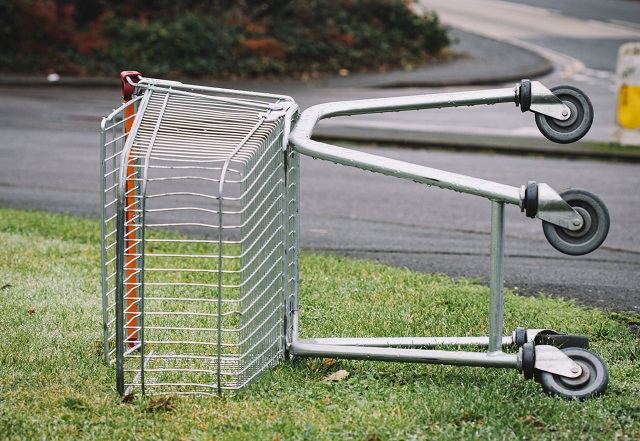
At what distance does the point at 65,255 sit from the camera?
21.3 ft

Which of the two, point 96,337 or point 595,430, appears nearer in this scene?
point 595,430

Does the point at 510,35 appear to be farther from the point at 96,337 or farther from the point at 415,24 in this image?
the point at 96,337

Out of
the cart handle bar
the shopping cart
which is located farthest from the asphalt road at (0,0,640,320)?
the cart handle bar

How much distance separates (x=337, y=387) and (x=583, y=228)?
121cm

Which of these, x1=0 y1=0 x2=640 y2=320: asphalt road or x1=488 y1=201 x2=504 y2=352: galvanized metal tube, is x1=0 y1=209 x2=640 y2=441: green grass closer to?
x1=488 y1=201 x2=504 y2=352: galvanized metal tube

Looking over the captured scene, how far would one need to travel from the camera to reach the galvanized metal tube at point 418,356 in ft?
12.7

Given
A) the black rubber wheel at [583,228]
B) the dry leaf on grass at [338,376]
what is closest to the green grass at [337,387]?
the dry leaf on grass at [338,376]

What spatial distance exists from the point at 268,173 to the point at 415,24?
20.4 m

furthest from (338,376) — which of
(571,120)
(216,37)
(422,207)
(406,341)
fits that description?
(216,37)

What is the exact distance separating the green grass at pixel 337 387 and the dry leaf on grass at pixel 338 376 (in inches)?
1.6

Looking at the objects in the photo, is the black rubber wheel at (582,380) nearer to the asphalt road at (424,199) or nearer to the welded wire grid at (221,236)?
the welded wire grid at (221,236)

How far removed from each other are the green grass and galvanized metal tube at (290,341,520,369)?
0.38 feet

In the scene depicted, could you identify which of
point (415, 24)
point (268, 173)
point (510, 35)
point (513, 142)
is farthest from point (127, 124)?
point (510, 35)

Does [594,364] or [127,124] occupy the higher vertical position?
[127,124]
